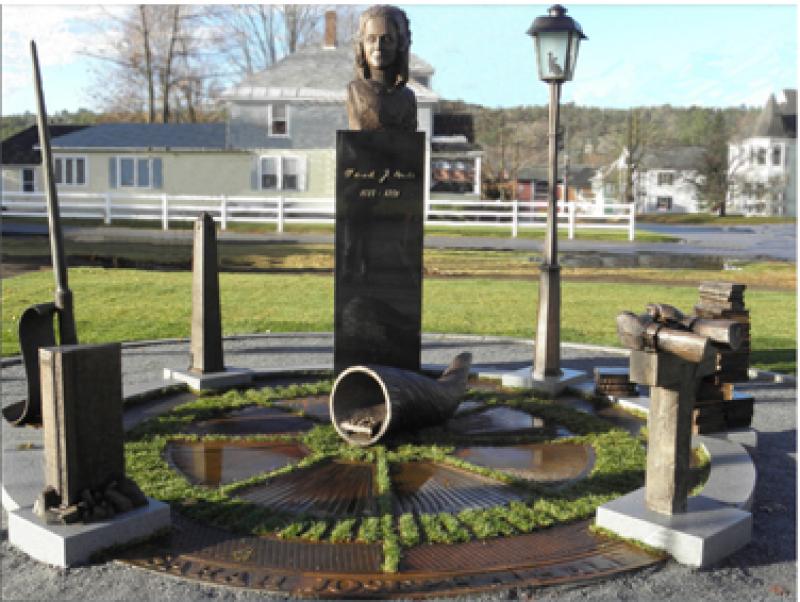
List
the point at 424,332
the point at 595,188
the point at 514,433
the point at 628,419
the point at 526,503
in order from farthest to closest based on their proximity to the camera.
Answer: the point at 595,188, the point at 424,332, the point at 628,419, the point at 514,433, the point at 526,503

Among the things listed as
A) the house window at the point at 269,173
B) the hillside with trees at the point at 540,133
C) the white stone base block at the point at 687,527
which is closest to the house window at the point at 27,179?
the house window at the point at 269,173

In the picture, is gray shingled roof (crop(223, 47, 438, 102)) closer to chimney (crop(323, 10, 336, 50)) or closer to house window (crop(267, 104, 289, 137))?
house window (crop(267, 104, 289, 137))

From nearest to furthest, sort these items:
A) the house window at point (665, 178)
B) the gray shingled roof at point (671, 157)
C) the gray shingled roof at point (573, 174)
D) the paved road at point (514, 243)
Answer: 1. the paved road at point (514, 243)
2. the gray shingled roof at point (671, 157)
3. the house window at point (665, 178)
4. the gray shingled roof at point (573, 174)

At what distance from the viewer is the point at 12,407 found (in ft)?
19.4

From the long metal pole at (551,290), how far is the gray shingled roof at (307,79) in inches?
1111

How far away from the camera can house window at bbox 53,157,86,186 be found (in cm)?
3872

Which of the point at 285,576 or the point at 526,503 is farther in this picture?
the point at 526,503

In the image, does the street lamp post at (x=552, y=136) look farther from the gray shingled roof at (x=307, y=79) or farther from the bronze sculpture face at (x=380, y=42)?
the gray shingled roof at (x=307, y=79)

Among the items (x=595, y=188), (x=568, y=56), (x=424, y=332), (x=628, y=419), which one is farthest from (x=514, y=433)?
(x=595, y=188)

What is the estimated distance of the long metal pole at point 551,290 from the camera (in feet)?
26.5

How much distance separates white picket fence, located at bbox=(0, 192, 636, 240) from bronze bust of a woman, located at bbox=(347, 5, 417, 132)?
1966 cm

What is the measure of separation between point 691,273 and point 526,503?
16773 mm

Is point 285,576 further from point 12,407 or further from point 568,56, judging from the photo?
point 568,56

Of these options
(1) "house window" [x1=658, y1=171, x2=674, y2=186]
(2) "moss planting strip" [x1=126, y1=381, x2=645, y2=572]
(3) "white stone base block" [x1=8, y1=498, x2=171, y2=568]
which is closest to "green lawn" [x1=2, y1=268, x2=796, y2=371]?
(2) "moss planting strip" [x1=126, y1=381, x2=645, y2=572]
